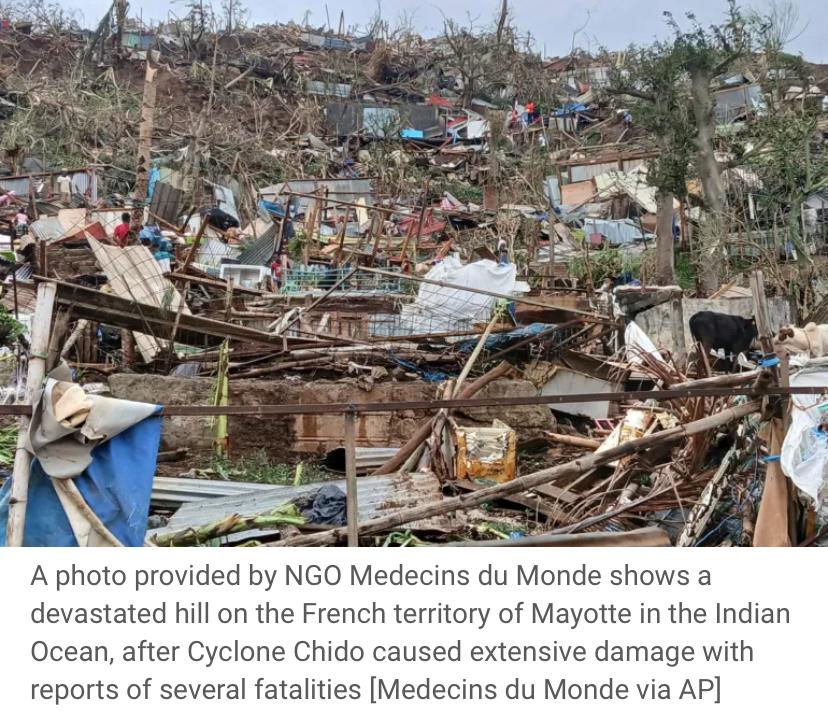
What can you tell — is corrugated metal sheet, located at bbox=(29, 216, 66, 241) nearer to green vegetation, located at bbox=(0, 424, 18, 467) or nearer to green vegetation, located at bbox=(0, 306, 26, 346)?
green vegetation, located at bbox=(0, 306, 26, 346)

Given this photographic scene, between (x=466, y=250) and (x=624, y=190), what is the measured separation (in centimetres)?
686

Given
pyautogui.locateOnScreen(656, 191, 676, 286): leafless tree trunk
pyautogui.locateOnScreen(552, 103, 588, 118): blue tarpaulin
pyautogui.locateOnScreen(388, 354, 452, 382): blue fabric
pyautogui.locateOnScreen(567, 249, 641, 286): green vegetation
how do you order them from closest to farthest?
pyautogui.locateOnScreen(388, 354, 452, 382): blue fabric
pyautogui.locateOnScreen(656, 191, 676, 286): leafless tree trunk
pyautogui.locateOnScreen(567, 249, 641, 286): green vegetation
pyautogui.locateOnScreen(552, 103, 588, 118): blue tarpaulin

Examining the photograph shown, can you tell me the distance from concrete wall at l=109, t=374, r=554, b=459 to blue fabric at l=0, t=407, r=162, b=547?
5016 mm

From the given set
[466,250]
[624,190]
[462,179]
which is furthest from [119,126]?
[624,190]

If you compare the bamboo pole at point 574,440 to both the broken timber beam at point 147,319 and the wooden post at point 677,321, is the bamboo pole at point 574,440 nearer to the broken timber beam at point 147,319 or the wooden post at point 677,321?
the wooden post at point 677,321

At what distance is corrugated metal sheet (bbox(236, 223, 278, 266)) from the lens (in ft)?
50.0

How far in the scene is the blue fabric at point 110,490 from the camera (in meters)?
3.53

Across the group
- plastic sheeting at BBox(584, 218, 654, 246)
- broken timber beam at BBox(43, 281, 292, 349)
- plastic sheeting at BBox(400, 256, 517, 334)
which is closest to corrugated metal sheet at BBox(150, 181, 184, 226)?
plastic sheeting at BBox(400, 256, 517, 334)

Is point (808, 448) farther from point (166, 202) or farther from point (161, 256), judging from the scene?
point (166, 202)

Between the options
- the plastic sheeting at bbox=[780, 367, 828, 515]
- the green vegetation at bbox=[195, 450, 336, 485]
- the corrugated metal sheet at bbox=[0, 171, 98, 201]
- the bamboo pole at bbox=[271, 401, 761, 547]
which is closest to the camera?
the plastic sheeting at bbox=[780, 367, 828, 515]

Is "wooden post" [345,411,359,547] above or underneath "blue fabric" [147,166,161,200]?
underneath

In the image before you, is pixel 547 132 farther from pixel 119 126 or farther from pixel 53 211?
pixel 53 211

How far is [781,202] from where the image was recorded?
56.0ft

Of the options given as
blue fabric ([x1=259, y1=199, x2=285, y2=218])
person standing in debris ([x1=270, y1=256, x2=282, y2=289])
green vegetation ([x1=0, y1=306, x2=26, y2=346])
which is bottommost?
green vegetation ([x1=0, y1=306, x2=26, y2=346])
